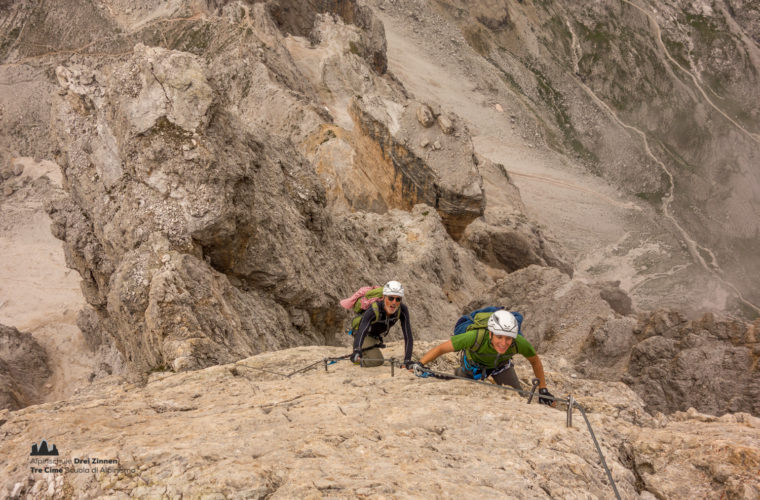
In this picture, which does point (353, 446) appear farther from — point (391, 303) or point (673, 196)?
point (673, 196)

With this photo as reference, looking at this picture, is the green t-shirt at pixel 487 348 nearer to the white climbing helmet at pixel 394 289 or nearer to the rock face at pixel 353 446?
the rock face at pixel 353 446

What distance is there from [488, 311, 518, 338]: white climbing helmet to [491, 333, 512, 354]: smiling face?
0.34 ft

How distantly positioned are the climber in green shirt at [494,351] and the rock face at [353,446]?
1.12 feet

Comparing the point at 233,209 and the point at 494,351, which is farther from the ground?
the point at 233,209

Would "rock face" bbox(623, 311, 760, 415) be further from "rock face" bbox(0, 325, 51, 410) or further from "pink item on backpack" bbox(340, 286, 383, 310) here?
"rock face" bbox(0, 325, 51, 410)

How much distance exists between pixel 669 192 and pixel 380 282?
2831 inches

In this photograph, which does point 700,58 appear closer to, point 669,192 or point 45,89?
point 669,192

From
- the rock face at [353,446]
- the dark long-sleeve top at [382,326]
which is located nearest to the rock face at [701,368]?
the rock face at [353,446]

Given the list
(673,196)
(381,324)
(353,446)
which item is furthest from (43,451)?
(673,196)

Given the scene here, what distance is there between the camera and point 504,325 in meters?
7.33

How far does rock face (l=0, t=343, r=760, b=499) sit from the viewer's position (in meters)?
5.37

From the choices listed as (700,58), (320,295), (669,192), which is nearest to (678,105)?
(700,58)

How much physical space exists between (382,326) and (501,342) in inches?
135

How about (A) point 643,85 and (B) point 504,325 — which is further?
(A) point 643,85
